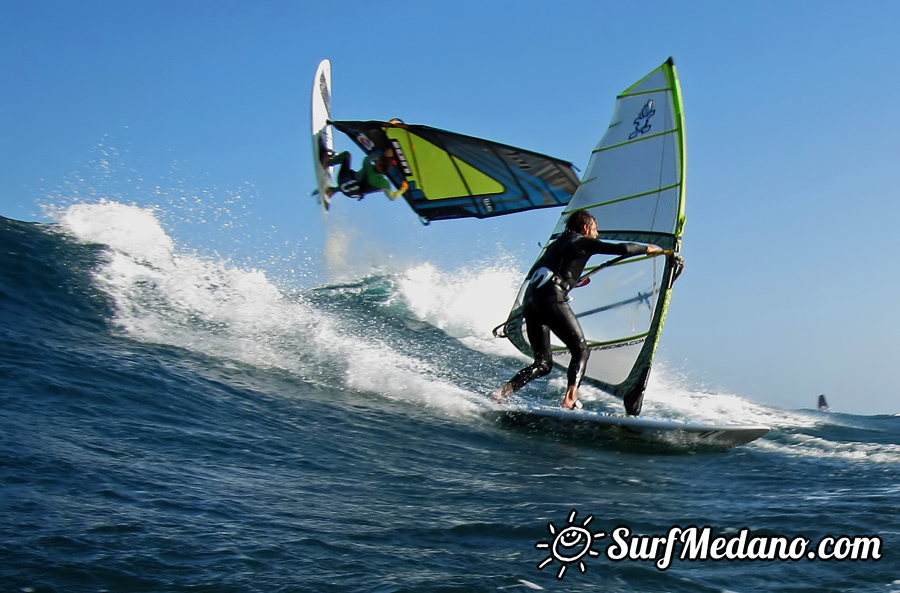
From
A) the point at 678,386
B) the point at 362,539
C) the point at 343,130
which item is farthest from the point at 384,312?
the point at 362,539

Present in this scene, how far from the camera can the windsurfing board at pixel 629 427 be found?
5.61 metres

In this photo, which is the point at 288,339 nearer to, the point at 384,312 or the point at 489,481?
the point at 384,312

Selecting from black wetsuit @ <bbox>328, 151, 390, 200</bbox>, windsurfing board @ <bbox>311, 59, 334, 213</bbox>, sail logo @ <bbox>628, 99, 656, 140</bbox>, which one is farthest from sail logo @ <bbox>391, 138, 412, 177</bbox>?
sail logo @ <bbox>628, 99, 656, 140</bbox>

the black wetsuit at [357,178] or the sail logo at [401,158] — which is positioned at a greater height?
the sail logo at [401,158]

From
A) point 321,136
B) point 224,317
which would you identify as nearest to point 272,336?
point 224,317

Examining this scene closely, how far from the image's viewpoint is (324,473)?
12.9 ft

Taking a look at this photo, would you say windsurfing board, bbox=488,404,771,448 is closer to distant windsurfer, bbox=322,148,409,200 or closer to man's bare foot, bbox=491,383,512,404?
man's bare foot, bbox=491,383,512,404

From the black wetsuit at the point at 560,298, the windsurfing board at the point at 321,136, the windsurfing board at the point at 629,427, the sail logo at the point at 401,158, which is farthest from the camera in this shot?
the sail logo at the point at 401,158

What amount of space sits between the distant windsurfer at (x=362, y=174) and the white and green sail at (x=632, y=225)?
279 cm

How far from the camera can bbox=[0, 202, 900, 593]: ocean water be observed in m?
2.53

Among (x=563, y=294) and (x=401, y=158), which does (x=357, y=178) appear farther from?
(x=563, y=294)

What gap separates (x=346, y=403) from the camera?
6023 mm

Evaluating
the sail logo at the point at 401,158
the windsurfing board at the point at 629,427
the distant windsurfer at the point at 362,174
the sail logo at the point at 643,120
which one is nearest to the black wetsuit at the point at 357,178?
the distant windsurfer at the point at 362,174

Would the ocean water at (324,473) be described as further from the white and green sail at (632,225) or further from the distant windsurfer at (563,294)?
the white and green sail at (632,225)
